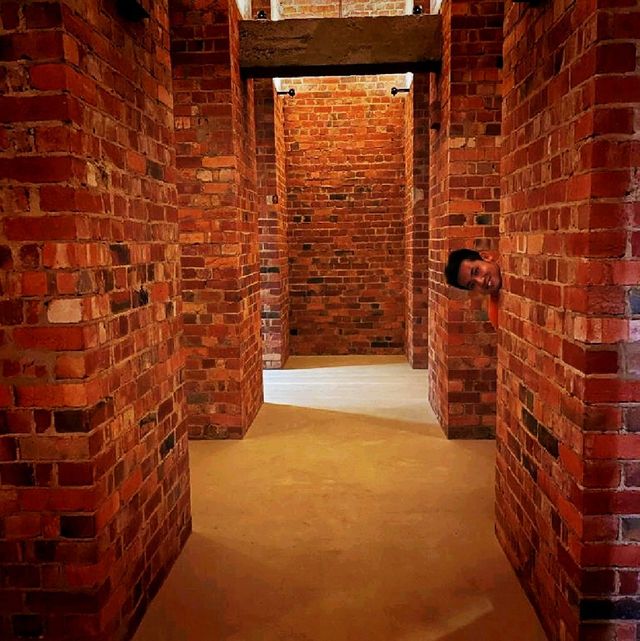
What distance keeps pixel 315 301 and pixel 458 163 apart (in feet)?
13.2

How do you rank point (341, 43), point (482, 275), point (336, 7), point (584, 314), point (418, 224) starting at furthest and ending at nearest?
point (336, 7) < point (418, 224) < point (341, 43) < point (482, 275) < point (584, 314)

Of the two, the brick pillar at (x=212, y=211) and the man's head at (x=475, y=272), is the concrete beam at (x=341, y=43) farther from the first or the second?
the man's head at (x=475, y=272)

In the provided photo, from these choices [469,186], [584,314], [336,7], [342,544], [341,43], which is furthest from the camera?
[336,7]

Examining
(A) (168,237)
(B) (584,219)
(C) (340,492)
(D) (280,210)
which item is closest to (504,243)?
(B) (584,219)

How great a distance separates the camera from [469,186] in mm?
4309

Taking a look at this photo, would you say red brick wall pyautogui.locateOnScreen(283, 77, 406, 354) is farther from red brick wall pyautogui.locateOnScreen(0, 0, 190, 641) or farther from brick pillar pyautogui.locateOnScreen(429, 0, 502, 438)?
red brick wall pyautogui.locateOnScreen(0, 0, 190, 641)

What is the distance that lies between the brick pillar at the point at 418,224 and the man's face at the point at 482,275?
167 inches

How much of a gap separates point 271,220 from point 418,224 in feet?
A: 5.41

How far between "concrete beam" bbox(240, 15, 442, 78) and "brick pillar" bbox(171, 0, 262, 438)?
19cm

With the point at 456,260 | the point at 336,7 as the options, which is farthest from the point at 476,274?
the point at 336,7

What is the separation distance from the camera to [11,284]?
179 cm

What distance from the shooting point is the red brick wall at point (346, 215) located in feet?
25.6

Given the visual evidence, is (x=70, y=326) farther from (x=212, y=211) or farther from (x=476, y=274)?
(x=212, y=211)

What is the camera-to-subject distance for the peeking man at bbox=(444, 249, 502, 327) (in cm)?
271
